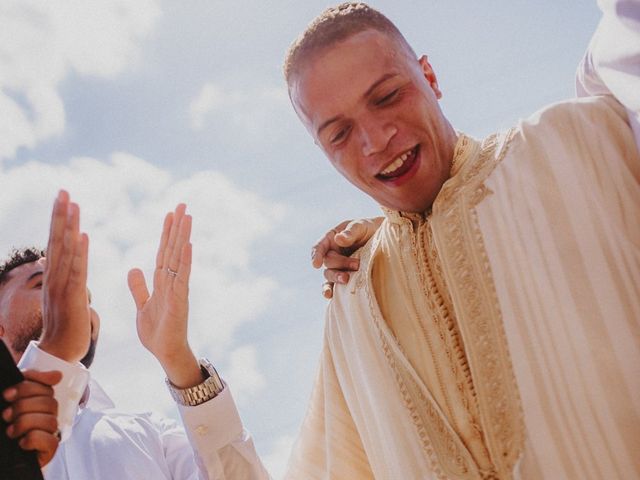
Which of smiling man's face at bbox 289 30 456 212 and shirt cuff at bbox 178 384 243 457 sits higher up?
smiling man's face at bbox 289 30 456 212

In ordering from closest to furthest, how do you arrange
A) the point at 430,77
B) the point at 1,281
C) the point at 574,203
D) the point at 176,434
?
the point at 574,203 < the point at 430,77 < the point at 176,434 < the point at 1,281

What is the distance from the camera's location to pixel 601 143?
1757mm

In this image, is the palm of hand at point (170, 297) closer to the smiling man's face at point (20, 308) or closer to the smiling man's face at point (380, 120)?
the smiling man's face at point (380, 120)

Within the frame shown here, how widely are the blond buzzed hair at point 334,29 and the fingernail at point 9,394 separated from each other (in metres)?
1.48

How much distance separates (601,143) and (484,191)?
14.5 inches

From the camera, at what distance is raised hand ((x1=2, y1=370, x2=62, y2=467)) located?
64.1 inches

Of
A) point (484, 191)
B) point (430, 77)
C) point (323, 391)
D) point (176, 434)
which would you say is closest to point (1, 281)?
point (176, 434)

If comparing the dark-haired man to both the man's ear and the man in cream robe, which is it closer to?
the man in cream robe

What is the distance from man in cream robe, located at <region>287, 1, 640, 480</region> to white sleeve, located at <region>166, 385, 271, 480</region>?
745 millimetres

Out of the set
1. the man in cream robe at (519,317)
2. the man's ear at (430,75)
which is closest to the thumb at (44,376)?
the man in cream robe at (519,317)

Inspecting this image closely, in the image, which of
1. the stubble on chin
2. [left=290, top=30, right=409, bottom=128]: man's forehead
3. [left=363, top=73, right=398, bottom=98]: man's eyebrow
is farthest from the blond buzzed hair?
the stubble on chin

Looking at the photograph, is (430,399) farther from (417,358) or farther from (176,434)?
(176,434)

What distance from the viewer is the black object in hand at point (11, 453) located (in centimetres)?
152

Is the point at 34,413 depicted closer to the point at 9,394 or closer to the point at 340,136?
the point at 9,394
